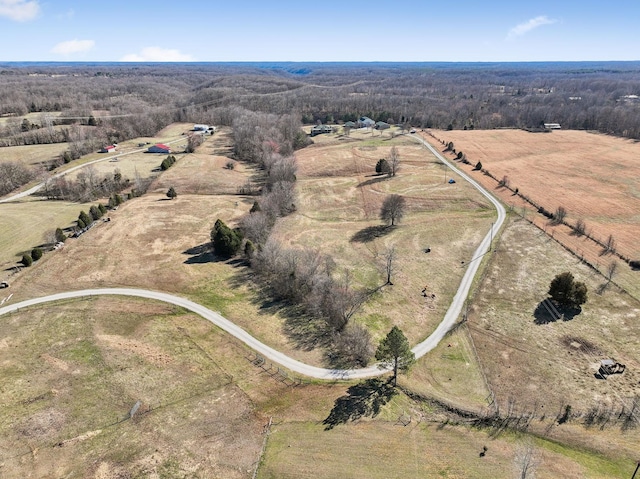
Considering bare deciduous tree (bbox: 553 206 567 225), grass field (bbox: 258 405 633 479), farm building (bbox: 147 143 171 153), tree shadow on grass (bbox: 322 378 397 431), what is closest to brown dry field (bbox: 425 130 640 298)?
bare deciduous tree (bbox: 553 206 567 225)

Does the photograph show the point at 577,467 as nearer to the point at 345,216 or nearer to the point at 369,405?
the point at 369,405

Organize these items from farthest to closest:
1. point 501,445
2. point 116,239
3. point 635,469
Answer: point 116,239, point 501,445, point 635,469

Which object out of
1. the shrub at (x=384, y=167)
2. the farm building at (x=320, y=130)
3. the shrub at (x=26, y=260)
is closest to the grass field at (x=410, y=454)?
the shrub at (x=26, y=260)

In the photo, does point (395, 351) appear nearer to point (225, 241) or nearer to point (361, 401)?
point (361, 401)

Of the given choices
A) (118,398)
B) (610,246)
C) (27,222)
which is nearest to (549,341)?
(610,246)

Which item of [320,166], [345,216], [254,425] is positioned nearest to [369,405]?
[254,425]

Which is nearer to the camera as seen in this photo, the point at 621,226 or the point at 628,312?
the point at 628,312

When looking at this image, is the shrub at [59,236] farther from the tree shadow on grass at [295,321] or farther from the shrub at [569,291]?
the shrub at [569,291]
